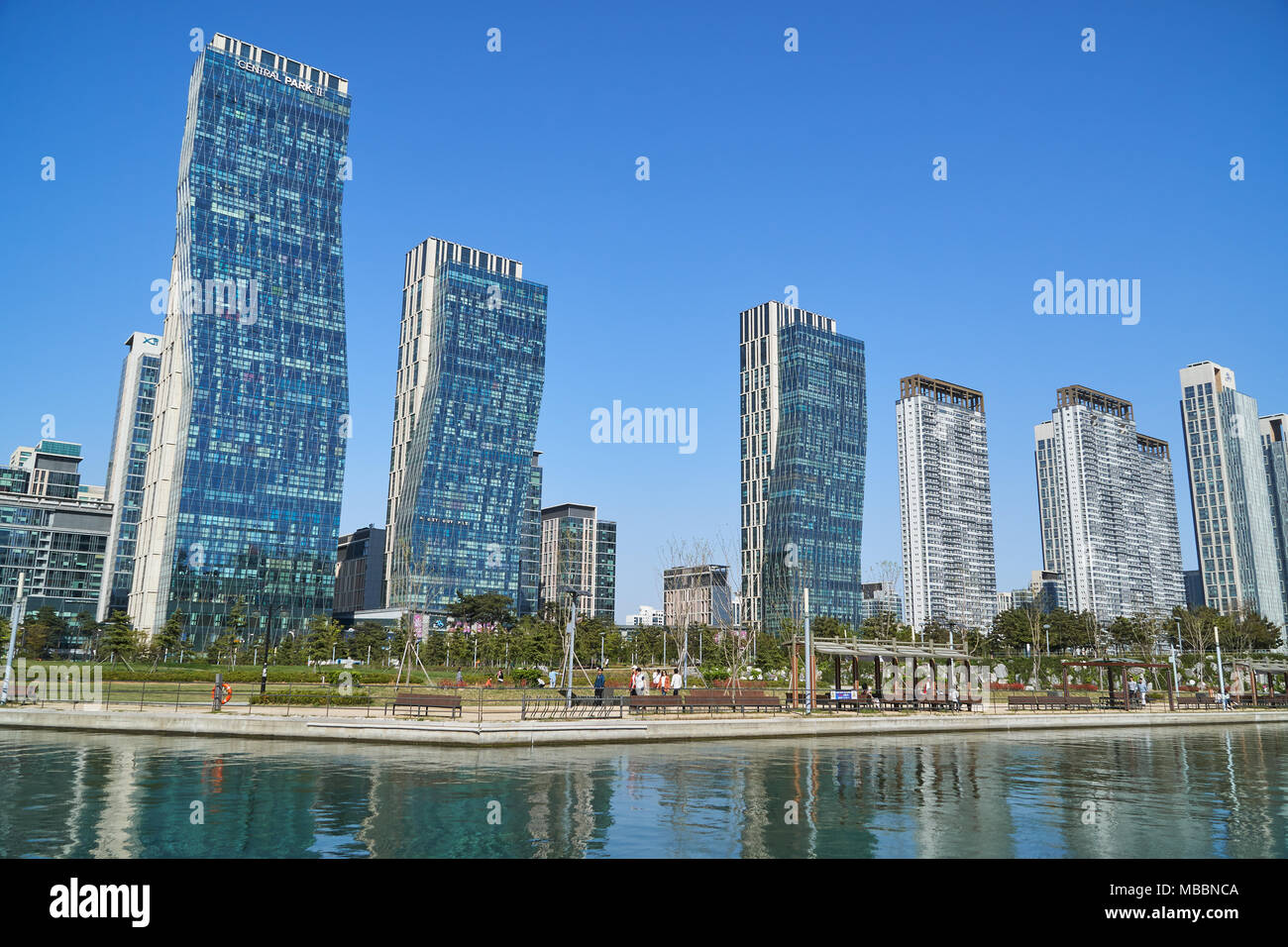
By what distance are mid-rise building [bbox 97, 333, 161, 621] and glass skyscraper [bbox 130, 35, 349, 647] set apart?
17.2 metres

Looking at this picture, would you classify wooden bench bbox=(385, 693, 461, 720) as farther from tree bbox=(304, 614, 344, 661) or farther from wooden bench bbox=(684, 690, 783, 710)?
tree bbox=(304, 614, 344, 661)

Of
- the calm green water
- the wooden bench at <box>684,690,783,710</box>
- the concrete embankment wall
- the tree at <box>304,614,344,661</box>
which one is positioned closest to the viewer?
the calm green water

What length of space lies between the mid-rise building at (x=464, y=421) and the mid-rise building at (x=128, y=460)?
1781 inches

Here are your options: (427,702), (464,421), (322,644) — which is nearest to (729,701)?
(427,702)

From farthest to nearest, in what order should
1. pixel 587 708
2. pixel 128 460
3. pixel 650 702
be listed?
pixel 128 460
pixel 650 702
pixel 587 708

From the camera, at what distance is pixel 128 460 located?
546 ft

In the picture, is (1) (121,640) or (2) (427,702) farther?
(1) (121,640)

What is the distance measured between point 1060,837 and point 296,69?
171 m

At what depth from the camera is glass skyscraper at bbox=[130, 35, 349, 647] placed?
134125mm

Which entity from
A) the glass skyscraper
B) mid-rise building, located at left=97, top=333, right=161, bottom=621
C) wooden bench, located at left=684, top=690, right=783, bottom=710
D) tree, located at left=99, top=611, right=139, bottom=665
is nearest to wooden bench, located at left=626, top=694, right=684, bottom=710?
wooden bench, located at left=684, top=690, right=783, bottom=710

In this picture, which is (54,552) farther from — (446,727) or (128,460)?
(446,727)

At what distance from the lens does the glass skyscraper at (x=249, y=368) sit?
134125 millimetres

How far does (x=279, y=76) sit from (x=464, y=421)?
67668 mm
